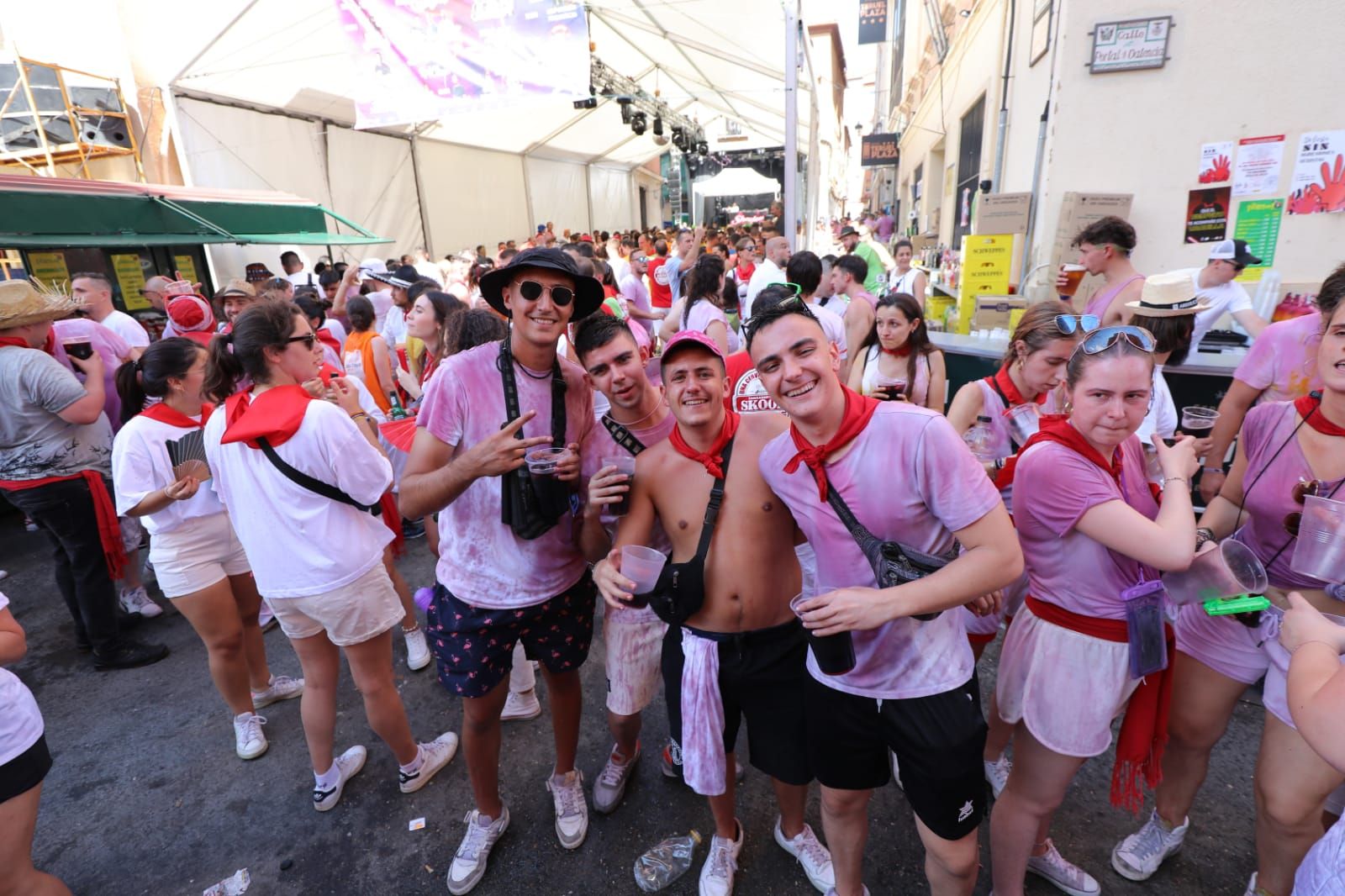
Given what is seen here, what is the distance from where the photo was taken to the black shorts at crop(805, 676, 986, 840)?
5.58 ft

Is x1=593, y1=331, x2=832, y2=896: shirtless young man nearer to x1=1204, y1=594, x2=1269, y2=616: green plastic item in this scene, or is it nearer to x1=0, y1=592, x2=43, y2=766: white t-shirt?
x1=1204, y1=594, x2=1269, y2=616: green plastic item

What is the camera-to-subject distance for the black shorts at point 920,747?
5.58ft

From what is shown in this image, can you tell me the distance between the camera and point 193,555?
298 centimetres

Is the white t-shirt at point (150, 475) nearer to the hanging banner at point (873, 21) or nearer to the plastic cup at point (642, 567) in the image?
the plastic cup at point (642, 567)

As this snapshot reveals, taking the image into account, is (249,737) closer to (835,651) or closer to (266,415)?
(266,415)

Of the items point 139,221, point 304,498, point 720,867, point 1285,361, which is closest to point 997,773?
point 720,867

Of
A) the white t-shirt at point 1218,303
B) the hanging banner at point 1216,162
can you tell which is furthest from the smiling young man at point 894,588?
the hanging banner at point 1216,162

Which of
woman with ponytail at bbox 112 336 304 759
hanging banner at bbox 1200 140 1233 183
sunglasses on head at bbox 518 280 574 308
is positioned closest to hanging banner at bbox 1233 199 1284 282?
hanging banner at bbox 1200 140 1233 183

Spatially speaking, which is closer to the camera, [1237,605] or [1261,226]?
[1237,605]

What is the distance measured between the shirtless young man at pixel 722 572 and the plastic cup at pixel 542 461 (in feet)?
1.00

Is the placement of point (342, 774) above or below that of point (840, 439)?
below

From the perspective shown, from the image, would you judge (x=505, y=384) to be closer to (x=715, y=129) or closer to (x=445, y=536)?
(x=445, y=536)

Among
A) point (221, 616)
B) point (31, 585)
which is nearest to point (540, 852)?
point (221, 616)

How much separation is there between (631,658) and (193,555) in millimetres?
2180
